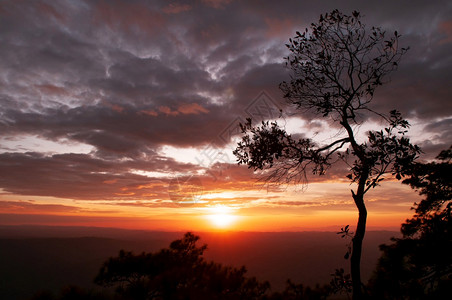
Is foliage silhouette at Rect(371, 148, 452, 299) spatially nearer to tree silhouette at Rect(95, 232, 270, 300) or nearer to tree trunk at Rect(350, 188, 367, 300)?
tree trunk at Rect(350, 188, 367, 300)

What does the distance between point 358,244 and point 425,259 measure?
3459 mm

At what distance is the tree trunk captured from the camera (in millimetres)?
7406

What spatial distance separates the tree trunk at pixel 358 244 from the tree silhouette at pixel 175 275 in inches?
184

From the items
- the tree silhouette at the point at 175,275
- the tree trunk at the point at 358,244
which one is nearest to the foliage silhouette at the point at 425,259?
the tree trunk at the point at 358,244

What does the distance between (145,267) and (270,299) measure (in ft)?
22.2

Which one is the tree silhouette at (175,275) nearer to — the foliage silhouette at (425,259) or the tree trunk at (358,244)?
the tree trunk at (358,244)

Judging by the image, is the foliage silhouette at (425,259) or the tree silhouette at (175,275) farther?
the tree silhouette at (175,275)

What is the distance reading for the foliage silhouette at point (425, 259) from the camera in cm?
812

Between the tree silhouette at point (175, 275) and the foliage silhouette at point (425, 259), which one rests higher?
the foliage silhouette at point (425, 259)

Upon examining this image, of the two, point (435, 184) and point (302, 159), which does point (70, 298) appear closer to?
point (302, 159)

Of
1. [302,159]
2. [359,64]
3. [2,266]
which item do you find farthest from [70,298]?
[2,266]

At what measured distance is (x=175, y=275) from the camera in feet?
30.0

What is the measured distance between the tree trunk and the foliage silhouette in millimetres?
1124

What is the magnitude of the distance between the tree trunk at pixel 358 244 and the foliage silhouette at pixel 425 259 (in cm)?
112
